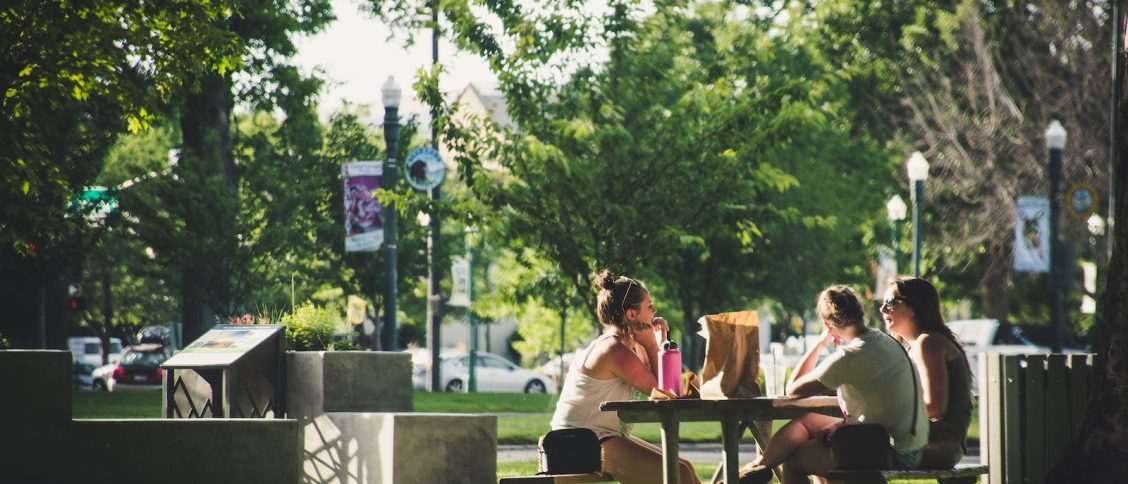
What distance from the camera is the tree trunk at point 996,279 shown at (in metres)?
33.6

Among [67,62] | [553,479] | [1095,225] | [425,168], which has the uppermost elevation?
[67,62]

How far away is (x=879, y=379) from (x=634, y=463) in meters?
1.31

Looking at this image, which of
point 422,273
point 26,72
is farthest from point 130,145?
point 26,72

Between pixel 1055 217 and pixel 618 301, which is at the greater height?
pixel 1055 217

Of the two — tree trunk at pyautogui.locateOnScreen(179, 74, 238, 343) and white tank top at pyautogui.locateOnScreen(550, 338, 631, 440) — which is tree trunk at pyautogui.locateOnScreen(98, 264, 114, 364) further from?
white tank top at pyautogui.locateOnScreen(550, 338, 631, 440)

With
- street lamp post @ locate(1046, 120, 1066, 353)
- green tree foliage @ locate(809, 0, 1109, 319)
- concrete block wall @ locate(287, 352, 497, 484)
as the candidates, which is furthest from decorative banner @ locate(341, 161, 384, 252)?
green tree foliage @ locate(809, 0, 1109, 319)

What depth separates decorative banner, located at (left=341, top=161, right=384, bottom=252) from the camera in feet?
63.5

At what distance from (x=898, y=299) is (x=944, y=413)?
0.67m

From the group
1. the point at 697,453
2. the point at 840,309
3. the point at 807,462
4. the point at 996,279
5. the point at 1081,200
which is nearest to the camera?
the point at 840,309

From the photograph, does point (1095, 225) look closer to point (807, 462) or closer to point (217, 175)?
point (217, 175)

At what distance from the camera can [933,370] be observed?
25.9 feet

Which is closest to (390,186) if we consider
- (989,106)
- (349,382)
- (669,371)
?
(349,382)

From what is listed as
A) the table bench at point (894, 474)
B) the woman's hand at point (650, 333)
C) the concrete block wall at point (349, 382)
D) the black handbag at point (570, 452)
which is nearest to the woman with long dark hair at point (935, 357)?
the table bench at point (894, 474)

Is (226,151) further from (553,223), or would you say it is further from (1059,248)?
(1059,248)
